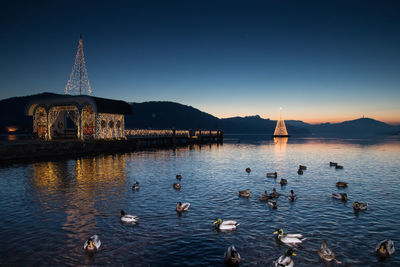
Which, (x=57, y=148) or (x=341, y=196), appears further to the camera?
(x=57, y=148)

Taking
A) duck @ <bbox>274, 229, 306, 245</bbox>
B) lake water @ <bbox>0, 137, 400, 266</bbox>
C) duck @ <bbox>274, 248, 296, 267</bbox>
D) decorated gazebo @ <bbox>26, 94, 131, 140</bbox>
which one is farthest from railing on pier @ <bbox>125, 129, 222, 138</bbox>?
duck @ <bbox>274, 248, 296, 267</bbox>

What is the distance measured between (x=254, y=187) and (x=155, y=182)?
1035 cm

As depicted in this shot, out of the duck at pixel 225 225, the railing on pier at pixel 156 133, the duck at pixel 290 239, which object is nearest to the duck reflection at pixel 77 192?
the duck at pixel 225 225

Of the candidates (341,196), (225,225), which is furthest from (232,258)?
(341,196)

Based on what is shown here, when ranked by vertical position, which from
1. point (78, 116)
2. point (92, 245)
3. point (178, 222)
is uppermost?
point (78, 116)

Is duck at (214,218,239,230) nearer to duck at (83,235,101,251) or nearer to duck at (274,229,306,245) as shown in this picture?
duck at (274,229,306,245)

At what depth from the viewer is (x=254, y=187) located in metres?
25.1

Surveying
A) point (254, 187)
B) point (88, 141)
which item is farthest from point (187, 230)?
point (88, 141)

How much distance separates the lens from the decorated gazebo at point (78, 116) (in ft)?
172

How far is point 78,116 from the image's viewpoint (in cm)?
5319

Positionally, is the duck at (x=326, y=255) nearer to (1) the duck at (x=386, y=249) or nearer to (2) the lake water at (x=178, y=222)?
(2) the lake water at (x=178, y=222)

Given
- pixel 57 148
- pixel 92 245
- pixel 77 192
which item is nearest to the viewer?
pixel 92 245

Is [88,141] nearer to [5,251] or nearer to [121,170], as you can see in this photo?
[121,170]

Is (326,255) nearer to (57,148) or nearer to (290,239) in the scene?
(290,239)
